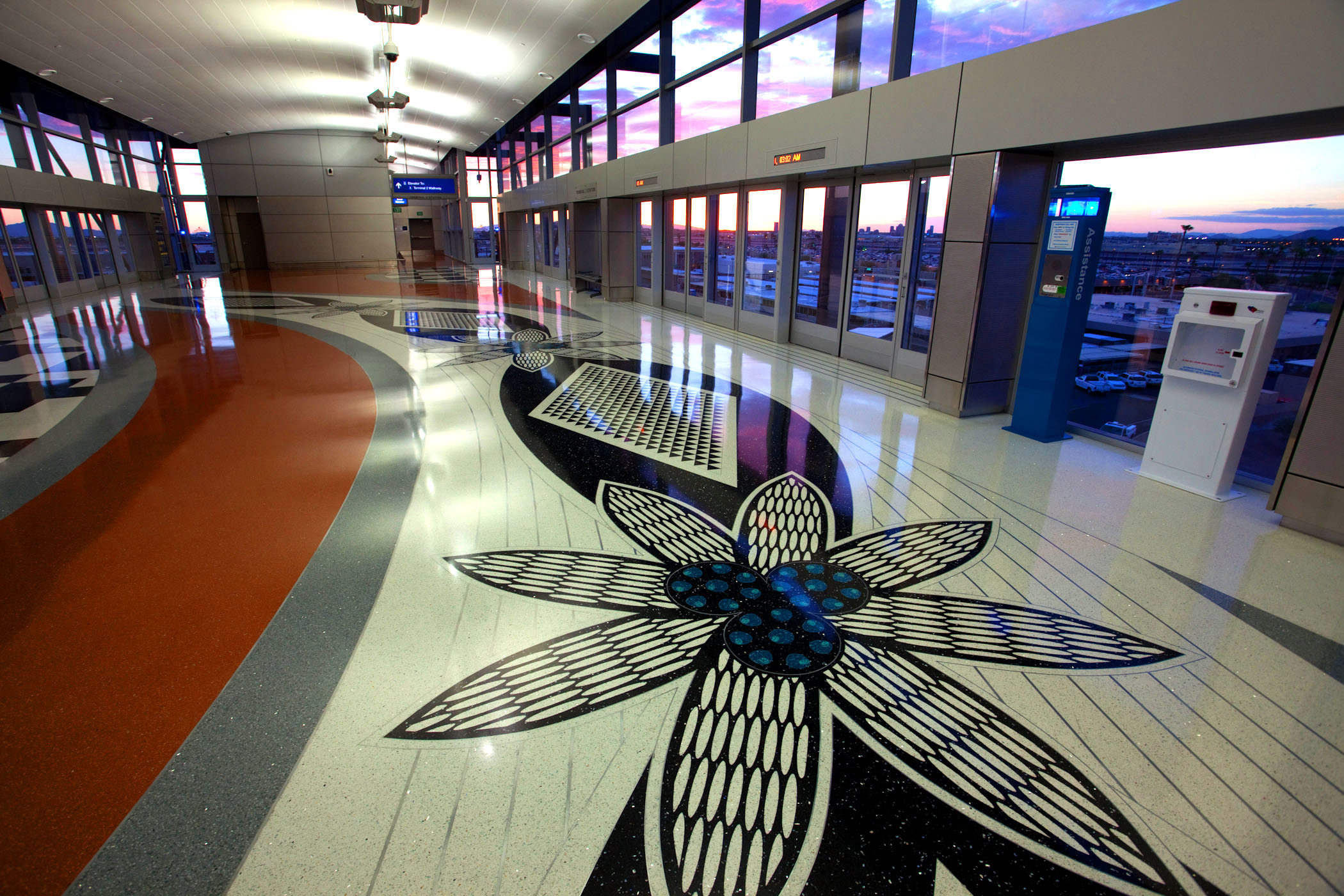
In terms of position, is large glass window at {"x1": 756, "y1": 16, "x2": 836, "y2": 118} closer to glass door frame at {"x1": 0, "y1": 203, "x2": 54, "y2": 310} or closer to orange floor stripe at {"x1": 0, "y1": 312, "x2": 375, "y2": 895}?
orange floor stripe at {"x1": 0, "y1": 312, "x2": 375, "y2": 895}

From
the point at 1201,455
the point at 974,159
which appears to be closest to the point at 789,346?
the point at 974,159

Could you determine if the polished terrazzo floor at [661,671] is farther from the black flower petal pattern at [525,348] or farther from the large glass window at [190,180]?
the large glass window at [190,180]

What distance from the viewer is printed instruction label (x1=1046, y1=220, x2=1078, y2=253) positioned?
4840 millimetres

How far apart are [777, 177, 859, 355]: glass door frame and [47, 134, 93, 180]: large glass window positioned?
18309 mm

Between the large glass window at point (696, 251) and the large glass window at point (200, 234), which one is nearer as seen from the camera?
the large glass window at point (696, 251)

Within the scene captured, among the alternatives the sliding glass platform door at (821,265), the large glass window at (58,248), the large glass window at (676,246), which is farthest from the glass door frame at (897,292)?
the large glass window at (58,248)

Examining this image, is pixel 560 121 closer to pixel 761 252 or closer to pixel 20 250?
pixel 761 252

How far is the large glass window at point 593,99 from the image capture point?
14875 millimetres

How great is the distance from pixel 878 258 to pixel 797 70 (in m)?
2.77

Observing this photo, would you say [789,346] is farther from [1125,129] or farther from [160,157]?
[160,157]

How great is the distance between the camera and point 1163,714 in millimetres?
2232

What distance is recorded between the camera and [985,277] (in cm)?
545

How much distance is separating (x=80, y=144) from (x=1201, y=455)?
80.3 feet

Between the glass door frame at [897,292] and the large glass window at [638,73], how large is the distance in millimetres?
6646
